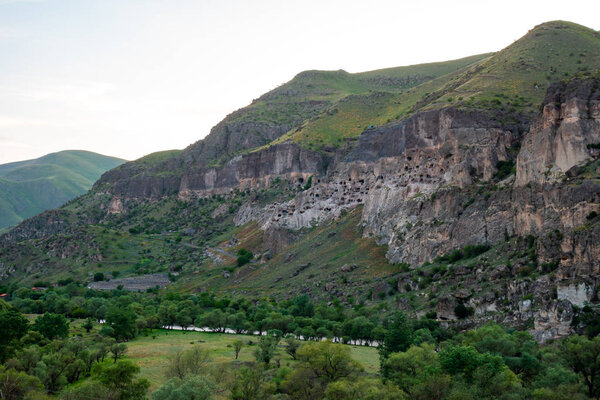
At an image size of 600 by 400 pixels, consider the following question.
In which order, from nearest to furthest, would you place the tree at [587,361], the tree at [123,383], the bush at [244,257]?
1. the tree at [587,361]
2. the tree at [123,383]
3. the bush at [244,257]

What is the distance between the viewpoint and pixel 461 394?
41.0 m

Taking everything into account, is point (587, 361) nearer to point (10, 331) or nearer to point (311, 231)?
point (10, 331)

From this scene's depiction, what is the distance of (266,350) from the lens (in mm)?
63938

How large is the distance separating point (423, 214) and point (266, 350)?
45798 mm

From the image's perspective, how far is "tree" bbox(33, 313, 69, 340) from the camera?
7588cm

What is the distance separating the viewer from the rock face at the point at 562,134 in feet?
245

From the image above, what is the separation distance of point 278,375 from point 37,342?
116 feet

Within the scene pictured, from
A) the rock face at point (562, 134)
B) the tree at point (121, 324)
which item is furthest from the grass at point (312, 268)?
the tree at point (121, 324)

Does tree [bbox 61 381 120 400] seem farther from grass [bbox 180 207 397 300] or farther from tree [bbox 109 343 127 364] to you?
grass [bbox 180 207 397 300]

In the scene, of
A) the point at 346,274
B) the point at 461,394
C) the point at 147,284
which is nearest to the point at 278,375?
the point at 461,394

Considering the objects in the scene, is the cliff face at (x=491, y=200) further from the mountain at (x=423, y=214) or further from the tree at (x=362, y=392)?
the tree at (x=362, y=392)

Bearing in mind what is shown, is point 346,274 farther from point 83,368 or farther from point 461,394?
point 461,394

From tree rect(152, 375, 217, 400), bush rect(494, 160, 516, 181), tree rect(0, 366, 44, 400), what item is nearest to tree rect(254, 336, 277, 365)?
tree rect(152, 375, 217, 400)

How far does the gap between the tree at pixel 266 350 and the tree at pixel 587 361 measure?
1225 inches
